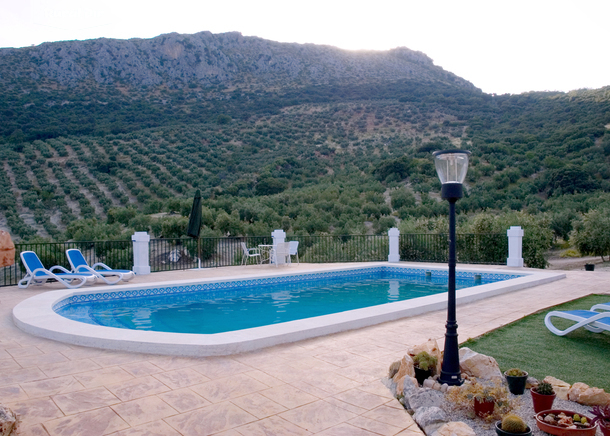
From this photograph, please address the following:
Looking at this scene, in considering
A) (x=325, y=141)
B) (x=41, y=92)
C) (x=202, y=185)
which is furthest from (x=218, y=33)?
(x=202, y=185)

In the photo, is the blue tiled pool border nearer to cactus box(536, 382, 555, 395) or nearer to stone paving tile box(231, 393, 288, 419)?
stone paving tile box(231, 393, 288, 419)

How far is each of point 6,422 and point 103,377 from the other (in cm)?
125

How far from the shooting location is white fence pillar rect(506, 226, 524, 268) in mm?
11977

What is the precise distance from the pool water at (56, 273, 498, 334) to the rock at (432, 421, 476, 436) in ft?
14.5

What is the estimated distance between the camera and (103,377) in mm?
3623

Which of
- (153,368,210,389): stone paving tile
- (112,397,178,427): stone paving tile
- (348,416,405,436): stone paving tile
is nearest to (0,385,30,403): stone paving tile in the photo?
(112,397,178,427): stone paving tile

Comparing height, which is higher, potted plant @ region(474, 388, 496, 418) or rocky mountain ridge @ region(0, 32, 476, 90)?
rocky mountain ridge @ region(0, 32, 476, 90)

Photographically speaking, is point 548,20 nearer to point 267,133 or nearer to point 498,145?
point 498,145

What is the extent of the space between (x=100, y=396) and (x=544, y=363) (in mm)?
3716

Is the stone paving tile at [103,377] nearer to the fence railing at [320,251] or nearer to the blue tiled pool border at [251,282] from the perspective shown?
the blue tiled pool border at [251,282]

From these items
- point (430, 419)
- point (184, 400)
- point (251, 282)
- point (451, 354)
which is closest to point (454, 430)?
point (430, 419)

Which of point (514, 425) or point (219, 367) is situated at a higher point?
point (514, 425)

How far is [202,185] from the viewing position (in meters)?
Answer: 29.2

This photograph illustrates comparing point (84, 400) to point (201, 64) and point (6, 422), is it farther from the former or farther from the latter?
point (201, 64)
